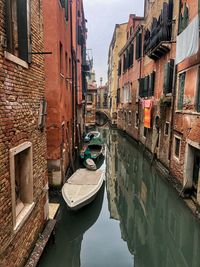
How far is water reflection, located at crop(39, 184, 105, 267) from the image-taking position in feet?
17.7

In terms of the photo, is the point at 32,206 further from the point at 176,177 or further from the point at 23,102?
the point at 176,177

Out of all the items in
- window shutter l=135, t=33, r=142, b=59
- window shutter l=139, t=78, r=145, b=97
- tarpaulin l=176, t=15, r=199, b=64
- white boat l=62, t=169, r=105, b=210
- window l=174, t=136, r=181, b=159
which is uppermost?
window shutter l=135, t=33, r=142, b=59

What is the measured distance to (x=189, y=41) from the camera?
7.29 m

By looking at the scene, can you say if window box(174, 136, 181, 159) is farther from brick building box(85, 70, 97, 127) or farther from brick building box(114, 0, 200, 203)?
brick building box(85, 70, 97, 127)

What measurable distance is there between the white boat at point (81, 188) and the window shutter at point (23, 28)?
4.54 metres

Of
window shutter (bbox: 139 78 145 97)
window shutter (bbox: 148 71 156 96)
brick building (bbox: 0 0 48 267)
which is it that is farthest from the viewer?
window shutter (bbox: 139 78 145 97)

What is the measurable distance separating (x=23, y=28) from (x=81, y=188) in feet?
18.1

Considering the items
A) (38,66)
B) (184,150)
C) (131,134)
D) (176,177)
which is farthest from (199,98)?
(131,134)

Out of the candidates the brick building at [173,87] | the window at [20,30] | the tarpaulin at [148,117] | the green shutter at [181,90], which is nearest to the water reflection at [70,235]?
the brick building at [173,87]

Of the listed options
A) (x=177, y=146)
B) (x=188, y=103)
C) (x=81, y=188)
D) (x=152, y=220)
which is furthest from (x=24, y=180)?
(x=177, y=146)

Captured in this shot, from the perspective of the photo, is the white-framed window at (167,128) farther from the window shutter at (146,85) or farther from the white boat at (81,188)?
the window shutter at (146,85)

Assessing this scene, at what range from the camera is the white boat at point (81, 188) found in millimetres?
7008

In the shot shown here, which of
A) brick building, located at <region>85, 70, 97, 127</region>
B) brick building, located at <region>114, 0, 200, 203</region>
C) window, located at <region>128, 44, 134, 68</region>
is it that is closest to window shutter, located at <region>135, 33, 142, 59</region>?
brick building, located at <region>114, 0, 200, 203</region>

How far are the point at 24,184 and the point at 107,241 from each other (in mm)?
3420
